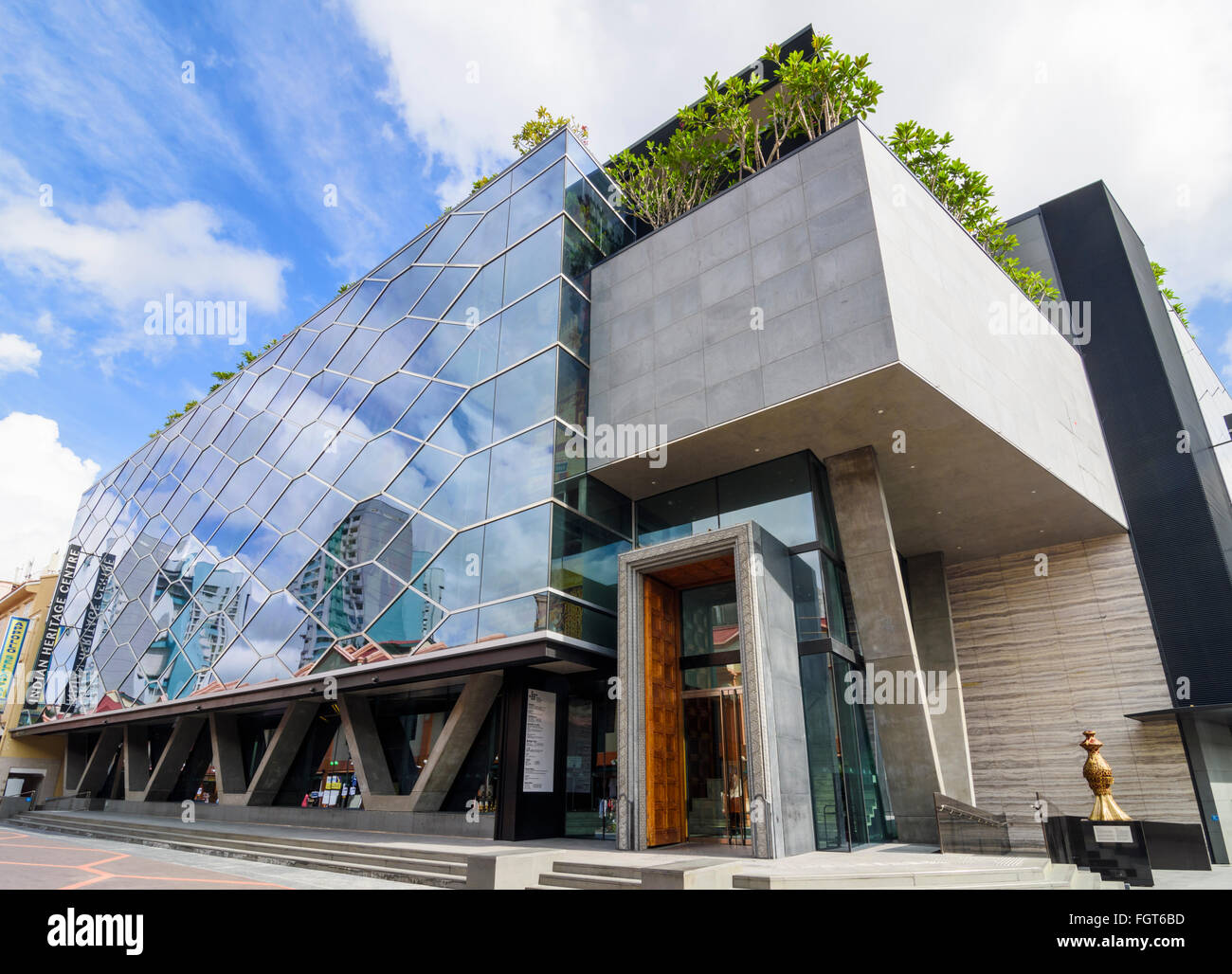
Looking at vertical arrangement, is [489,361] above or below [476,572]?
above

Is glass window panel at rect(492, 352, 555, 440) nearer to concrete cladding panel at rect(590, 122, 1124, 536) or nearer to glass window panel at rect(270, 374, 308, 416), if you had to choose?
concrete cladding panel at rect(590, 122, 1124, 536)

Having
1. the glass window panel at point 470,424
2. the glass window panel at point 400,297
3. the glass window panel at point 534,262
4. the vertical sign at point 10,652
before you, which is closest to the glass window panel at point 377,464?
the glass window panel at point 470,424

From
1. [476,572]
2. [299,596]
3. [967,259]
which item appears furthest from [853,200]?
[299,596]

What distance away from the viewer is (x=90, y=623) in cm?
2928

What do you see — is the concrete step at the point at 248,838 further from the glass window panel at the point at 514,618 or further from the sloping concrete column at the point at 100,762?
the sloping concrete column at the point at 100,762

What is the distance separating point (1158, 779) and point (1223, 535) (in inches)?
239

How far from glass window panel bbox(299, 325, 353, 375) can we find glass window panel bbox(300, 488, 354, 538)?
5241 millimetres

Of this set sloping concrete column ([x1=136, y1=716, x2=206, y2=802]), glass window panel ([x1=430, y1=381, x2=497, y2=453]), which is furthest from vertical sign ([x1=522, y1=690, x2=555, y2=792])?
sloping concrete column ([x1=136, y1=716, x2=206, y2=802])

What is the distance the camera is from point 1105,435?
18.9m

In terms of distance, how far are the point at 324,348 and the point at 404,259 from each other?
425cm

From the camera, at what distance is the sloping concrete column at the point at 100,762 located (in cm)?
2764

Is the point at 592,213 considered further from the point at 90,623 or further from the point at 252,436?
the point at 90,623
